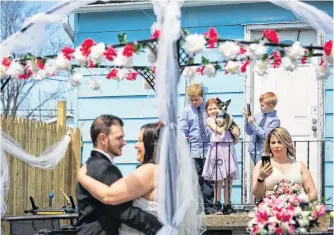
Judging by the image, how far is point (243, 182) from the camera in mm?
Result: 10320

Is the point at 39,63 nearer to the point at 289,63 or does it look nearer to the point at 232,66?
the point at 232,66

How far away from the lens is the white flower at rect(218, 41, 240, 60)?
19.2 ft

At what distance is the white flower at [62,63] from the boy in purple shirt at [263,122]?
3.40 meters

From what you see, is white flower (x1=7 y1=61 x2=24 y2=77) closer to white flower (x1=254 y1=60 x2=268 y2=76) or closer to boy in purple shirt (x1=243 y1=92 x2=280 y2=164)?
white flower (x1=254 y1=60 x2=268 y2=76)

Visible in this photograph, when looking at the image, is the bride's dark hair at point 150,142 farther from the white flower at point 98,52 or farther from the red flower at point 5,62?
the red flower at point 5,62

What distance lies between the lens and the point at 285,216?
225 inches

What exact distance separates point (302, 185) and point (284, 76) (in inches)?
130

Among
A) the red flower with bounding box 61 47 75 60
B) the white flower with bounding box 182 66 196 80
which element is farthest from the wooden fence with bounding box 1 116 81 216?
the red flower with bounding box 61 47 75 60

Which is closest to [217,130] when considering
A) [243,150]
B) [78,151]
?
[243,150]

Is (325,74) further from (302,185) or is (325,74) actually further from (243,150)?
(243,150)

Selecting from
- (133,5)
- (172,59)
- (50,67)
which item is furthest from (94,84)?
(133,5)

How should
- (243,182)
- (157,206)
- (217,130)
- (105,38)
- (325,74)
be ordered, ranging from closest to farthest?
(157,206), (325,74), (217,130), (243,182), (105,38)

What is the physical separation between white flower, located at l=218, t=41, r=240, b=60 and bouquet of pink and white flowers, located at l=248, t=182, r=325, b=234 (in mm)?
1158

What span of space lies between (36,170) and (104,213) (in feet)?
21.0
